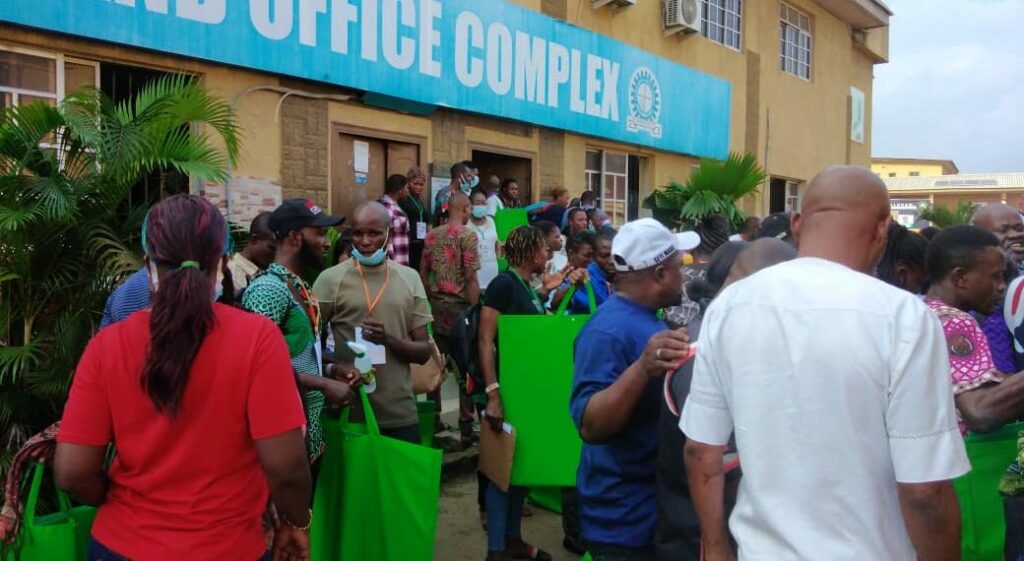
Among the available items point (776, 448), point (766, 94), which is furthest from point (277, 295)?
point (766, 94)

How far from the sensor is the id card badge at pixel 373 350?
366 cm

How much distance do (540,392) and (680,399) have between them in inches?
82.2

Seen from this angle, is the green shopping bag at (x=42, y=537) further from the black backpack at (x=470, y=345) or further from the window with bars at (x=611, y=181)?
A: the window with bars at (x=611, y=181)

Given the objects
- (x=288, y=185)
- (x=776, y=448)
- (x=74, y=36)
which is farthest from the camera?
(x=288, y=185)

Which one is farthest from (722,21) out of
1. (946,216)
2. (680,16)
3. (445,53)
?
(445,53)

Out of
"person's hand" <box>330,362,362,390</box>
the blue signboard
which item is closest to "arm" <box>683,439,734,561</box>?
"person's hand" <box>330,362,362,390</box>

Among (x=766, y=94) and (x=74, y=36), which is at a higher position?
(x=766, y=94)

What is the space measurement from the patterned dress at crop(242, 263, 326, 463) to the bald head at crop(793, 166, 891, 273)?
194cm

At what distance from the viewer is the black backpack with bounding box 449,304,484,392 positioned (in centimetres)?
431

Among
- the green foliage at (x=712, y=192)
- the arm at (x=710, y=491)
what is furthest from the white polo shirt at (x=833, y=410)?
the green foliage at (x=712, y=192)

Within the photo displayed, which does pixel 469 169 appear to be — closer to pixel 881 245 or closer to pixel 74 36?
pixel 74 36

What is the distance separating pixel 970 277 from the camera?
113 inches

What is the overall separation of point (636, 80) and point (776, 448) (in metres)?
10.1

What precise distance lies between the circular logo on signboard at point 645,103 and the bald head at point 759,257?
9016 millimetres
